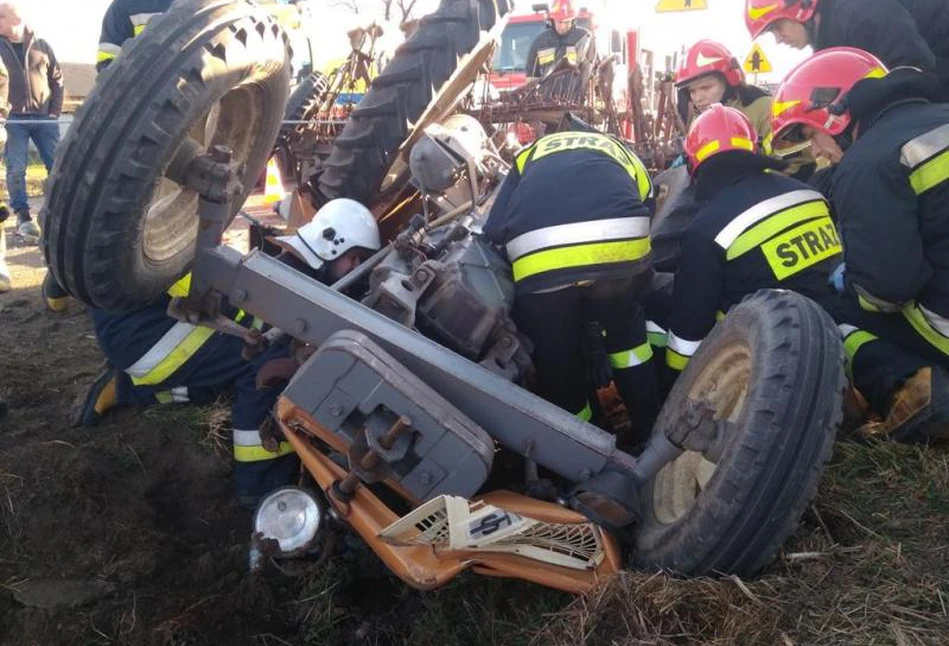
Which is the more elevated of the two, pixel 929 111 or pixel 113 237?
pixel 929 111

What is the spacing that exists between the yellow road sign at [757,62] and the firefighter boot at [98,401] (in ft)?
20.7

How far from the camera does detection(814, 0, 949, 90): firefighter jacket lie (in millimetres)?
3535

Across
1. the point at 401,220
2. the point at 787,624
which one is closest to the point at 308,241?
the point at 401,220

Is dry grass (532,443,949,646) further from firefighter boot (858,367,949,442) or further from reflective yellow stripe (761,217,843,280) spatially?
reflective yellow stripe (761,217,843,280)

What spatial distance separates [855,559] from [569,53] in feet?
21.4

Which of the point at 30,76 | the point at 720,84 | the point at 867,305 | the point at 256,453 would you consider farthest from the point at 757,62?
the point at 30,76

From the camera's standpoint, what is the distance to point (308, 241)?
10.6ft

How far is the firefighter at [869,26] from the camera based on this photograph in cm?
354

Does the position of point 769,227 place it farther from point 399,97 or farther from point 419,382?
point 399,97

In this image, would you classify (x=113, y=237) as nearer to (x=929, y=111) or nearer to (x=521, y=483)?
(x=521, y=483)

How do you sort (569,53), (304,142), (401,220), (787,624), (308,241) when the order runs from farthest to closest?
(569,53)
(304,142)
(401,220)
(308,241)
(787,624)

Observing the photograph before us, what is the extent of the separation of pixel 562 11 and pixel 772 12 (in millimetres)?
4639

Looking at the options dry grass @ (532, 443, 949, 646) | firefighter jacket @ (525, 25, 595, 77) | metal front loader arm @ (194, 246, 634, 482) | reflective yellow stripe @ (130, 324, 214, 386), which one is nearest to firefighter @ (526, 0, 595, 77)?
firefighter jacket @ (525, 25, 595, 77)

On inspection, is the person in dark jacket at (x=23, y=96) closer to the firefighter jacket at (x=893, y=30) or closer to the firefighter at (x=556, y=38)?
the firefighter at (x=556, y=38)
